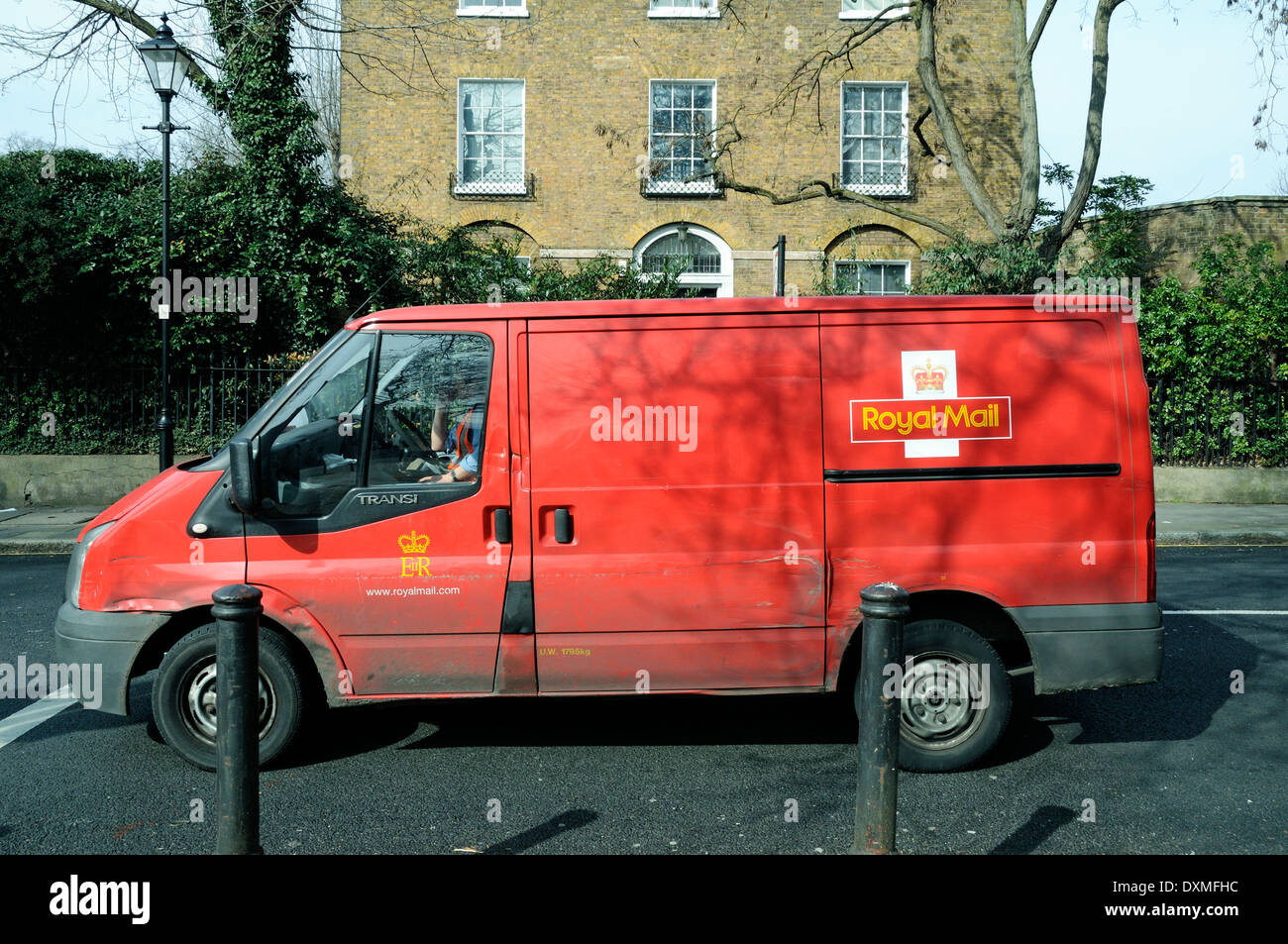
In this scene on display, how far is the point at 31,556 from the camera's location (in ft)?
39.5

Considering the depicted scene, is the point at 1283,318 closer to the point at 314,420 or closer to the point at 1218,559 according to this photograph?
the point at 1218,559

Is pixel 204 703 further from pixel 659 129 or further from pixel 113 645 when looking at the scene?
pixel 659 129

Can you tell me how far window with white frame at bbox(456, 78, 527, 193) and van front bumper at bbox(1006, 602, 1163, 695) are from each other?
62.3ft

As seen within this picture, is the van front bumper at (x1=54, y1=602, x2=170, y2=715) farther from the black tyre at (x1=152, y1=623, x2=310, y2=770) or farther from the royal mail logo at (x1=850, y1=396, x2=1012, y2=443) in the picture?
the royal mail logo at (x1=850, y1=396, x2=1012, y2=443)

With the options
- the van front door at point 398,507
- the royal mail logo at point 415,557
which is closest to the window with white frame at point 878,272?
the van front door at point 398,507

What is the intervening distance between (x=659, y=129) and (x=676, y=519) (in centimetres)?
1887

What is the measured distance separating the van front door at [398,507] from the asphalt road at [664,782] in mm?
575

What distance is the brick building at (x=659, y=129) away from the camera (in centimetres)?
2206

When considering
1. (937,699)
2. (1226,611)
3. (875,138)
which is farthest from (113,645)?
(875,138)

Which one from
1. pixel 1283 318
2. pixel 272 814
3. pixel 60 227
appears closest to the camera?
pixel 272 814

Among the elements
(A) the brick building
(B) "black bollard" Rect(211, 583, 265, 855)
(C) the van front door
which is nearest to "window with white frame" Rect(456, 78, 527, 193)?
(A) the brick building

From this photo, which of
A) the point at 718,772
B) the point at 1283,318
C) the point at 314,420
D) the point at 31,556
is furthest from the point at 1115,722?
the point at 1283,318

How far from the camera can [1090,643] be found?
4.97 meters

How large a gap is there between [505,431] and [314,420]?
918 millimetres
